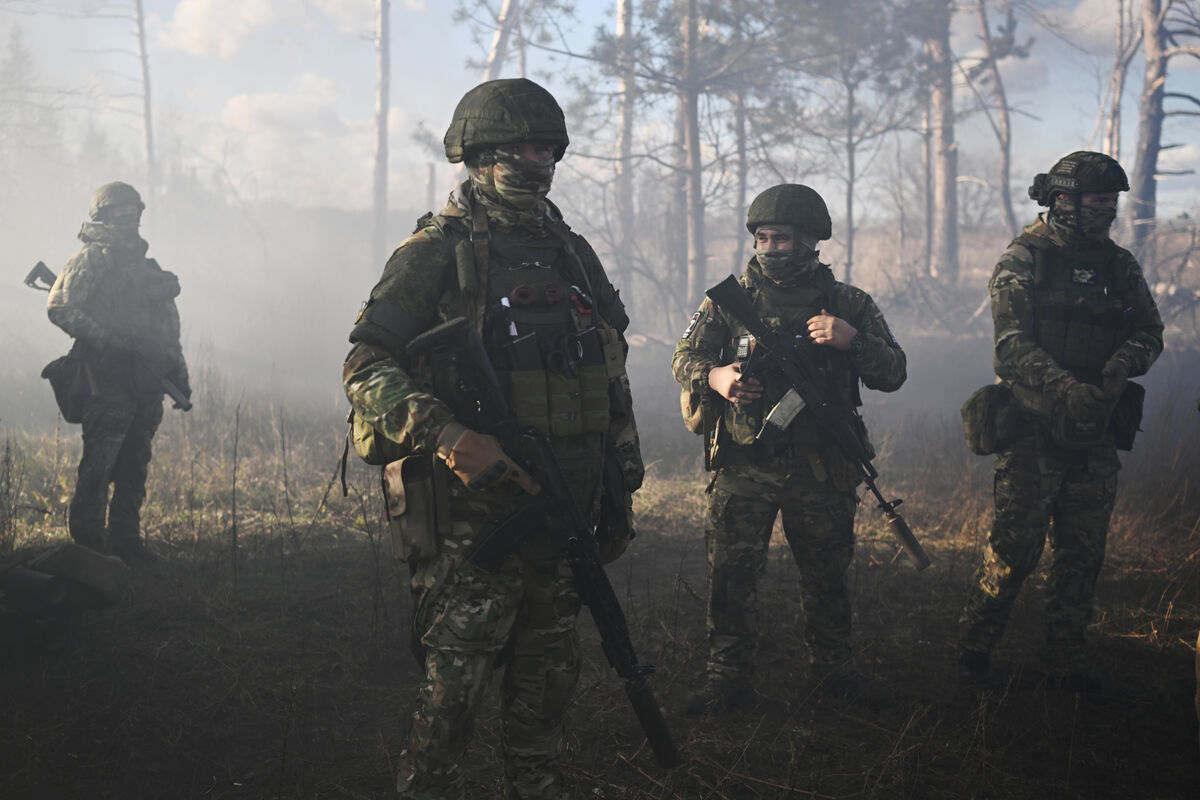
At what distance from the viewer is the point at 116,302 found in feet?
18.5

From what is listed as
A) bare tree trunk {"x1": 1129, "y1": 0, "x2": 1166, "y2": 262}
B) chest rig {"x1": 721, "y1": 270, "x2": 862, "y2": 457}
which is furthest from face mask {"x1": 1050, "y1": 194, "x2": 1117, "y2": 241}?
bare tree trunk {"x1": 1129, "y1": 0, "x2": 1166, "y2": 262}

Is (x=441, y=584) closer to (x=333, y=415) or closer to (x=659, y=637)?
(x=659, y=637)

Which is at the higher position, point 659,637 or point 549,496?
point 549,496

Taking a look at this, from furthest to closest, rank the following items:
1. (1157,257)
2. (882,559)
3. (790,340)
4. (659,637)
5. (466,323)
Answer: (1157,257) → (882,559) → (659,637) → (790,340) → (466,323)

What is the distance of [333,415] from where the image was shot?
440 inches

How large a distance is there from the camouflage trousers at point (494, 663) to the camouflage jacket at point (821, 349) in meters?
1.65

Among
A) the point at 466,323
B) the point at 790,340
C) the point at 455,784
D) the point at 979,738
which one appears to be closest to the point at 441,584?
the point at 455,784

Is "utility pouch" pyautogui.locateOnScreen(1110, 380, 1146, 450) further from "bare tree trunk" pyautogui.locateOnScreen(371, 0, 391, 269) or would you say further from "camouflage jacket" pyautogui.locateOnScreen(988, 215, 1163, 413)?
"bare tree trunk" pyautogui.locateOnScreen(371, 0, 391, 269)

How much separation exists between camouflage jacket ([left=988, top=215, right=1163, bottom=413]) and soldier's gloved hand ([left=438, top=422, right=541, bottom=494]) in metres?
2.87

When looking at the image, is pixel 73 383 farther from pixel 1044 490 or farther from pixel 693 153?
pixel 693 153

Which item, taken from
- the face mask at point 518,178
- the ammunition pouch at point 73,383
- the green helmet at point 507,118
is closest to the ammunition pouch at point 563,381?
the face mask at point 518,178

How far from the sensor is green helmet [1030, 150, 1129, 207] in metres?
3.88

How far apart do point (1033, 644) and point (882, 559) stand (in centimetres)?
169

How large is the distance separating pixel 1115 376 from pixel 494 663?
10.6 feet
